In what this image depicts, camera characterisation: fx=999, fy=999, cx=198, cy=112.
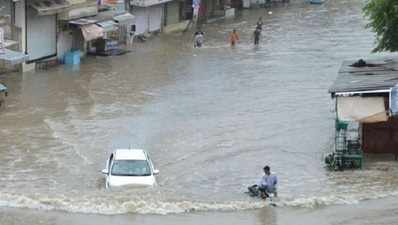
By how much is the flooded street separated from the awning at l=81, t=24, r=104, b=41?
4.25ft

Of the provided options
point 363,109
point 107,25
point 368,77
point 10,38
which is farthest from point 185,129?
point 107,25

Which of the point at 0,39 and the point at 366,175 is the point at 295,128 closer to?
the point at 366,175

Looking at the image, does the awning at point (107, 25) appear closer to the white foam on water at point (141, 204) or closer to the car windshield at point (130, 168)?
the car windshield at point (130, 168)

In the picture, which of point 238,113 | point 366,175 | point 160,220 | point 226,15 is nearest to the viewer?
point 160,220

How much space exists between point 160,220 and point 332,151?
9101mm

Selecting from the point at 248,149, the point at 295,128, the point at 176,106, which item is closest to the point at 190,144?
the point at 248,149

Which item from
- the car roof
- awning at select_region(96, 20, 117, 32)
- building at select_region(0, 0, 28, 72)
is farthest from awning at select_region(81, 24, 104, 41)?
the car roof

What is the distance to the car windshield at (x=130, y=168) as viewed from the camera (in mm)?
26109

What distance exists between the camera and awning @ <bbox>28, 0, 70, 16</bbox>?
45406 millimetres

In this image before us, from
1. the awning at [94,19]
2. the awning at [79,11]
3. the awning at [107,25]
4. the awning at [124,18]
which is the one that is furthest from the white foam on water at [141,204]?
the awning at [124,18]

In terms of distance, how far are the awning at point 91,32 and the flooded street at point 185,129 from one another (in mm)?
1296

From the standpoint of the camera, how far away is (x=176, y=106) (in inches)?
1518

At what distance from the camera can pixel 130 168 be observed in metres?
26.3

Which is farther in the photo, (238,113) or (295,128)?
(238,113)
